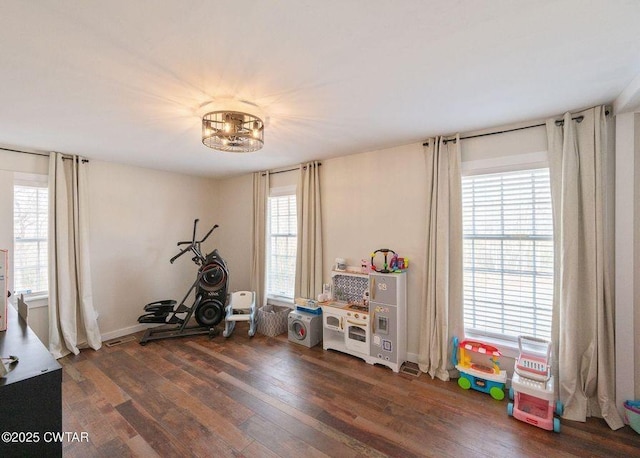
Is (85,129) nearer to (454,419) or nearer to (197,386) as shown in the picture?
(197,386)

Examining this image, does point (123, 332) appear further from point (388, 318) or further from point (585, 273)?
point (585, 273)

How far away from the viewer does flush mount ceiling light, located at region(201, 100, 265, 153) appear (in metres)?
2.06

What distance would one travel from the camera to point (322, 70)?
1660 millimetres

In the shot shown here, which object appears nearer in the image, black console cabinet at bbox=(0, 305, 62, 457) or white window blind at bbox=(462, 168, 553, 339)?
black console cabinet at bbox=(0, 305, 62, 457)

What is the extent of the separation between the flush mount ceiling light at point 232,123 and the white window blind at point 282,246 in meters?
2.09

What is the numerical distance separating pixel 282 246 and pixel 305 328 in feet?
4.63

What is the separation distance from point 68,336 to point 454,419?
14.4ft

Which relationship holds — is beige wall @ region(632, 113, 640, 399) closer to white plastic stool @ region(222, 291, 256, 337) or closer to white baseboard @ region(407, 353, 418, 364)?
white baseboard @ region(407, 353, 418, 364)

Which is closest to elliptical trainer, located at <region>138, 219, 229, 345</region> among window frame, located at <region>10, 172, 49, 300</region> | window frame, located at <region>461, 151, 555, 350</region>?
window frame, located at <region>10, 172, 49, 300</region>

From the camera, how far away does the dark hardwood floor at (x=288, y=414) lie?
74.2 inches

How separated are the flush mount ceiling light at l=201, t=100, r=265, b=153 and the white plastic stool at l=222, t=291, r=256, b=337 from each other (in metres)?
2.63

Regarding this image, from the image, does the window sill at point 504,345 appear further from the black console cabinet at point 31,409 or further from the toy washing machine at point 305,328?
the black console cabinet at point 31,409

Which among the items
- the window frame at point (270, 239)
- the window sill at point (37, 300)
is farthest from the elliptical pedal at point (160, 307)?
the window frame at point (270, 239)

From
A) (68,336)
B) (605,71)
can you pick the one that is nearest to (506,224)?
(605,71)
